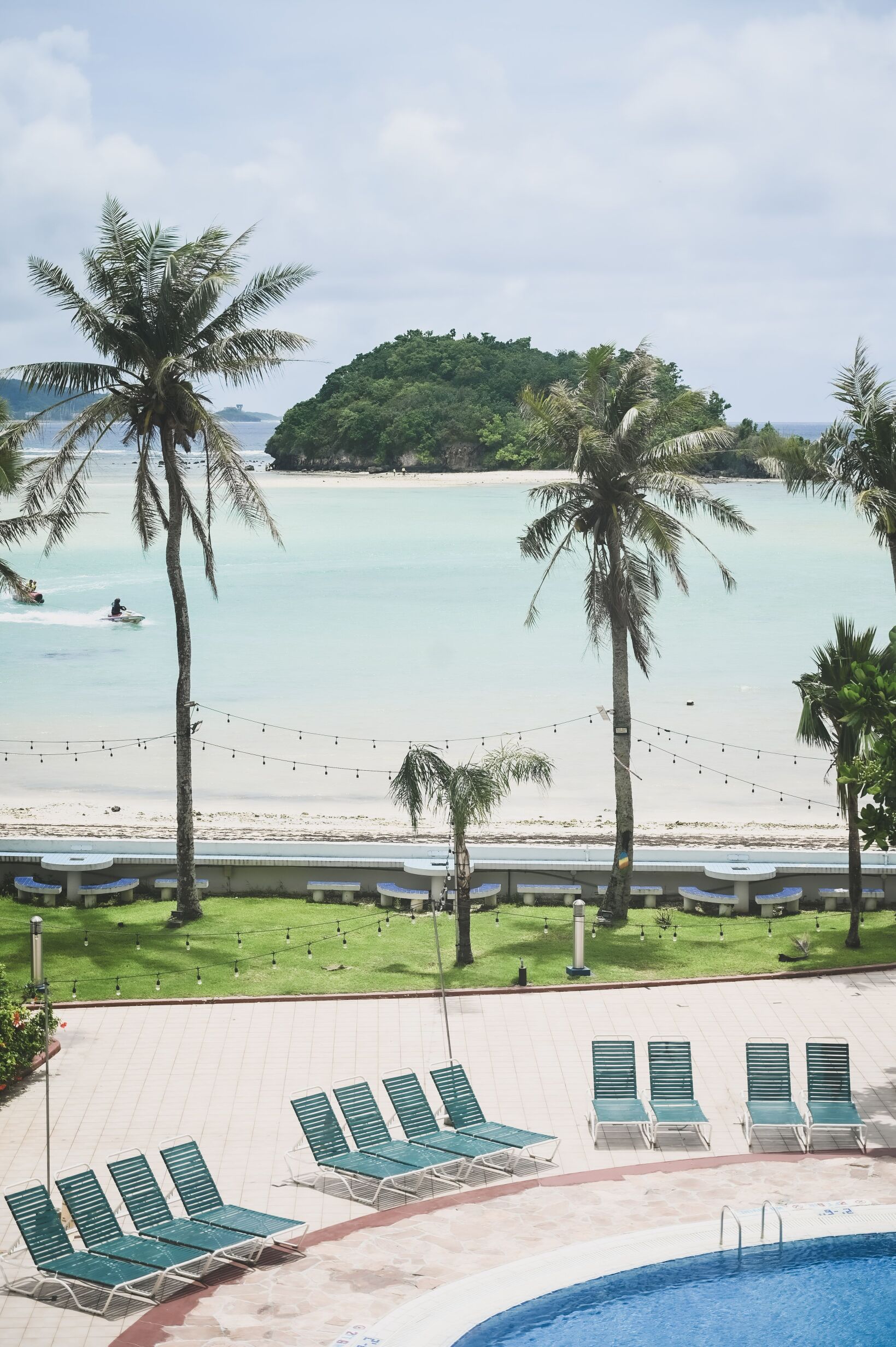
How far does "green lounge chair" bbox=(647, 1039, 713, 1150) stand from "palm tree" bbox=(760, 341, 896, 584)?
959 cm

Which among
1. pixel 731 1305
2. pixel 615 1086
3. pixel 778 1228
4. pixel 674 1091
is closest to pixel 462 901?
pixel 615 1086

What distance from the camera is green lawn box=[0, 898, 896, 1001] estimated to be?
2034 centimetres

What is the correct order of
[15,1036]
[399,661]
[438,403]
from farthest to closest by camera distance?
1. [438,403]
2. [399,661]
3. [15,1036]

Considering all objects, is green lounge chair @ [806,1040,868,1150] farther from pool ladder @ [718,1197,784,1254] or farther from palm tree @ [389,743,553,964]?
palm tree @ [389,743,553,964]

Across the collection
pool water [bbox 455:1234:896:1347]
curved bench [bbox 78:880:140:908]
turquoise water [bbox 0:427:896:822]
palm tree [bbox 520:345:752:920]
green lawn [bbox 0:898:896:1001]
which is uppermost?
palm tree [bbox 520:345:752:920]

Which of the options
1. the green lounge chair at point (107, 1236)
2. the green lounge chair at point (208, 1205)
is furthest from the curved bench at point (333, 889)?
the green lounge chair at point (107, 1236)

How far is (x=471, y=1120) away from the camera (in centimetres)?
1486

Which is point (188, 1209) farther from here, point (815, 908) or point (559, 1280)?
point (815, 908)

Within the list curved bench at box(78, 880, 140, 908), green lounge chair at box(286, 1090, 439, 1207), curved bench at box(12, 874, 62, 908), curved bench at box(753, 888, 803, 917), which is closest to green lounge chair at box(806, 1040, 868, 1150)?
green lounge chair at box(286, 1090, 439, 1207)

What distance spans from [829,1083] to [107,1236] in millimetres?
7270

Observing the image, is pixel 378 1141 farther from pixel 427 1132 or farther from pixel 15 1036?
pixel 15 1036

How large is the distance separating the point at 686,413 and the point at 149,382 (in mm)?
8193

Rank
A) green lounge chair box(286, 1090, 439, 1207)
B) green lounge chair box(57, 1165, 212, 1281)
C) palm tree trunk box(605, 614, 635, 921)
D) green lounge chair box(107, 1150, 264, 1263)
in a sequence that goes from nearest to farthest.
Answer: green lounge chair box(57, 1165, 212, 1281)
green lounge chair box(107, 1150, 264, 1263)
green lounge chair box(286, 1090, 439, 1207)
palm tree trunk box(605, 614, 635, 921)

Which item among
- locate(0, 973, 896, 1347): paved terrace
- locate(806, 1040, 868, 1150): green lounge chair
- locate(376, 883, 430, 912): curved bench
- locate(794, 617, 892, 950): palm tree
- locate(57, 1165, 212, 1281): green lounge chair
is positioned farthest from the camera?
locate(376, 883, 430, 912): curved bench
